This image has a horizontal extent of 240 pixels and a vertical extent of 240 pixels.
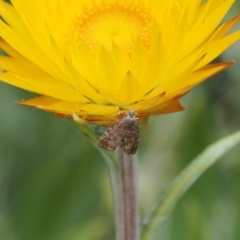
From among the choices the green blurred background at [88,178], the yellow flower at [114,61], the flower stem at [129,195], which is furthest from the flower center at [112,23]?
the green blurred background at [88,178]

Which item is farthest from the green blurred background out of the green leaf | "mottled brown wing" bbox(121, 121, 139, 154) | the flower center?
"mottled brown wing" bbox(121, 121, 139, 154)

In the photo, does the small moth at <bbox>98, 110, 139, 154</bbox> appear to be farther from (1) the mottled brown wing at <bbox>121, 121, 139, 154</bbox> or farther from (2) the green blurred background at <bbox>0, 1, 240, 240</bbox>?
(2) the green blurred background at <bbox>0, 1, 240, 240</bbox>

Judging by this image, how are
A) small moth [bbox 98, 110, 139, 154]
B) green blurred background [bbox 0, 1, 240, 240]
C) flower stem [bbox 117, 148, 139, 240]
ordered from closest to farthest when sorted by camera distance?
small moth [bbox 98, 110, 139, 154] < flower stem [bbox 117, 148, 139, 240] < green blurred background [bbox 0, 1, 240, 240]

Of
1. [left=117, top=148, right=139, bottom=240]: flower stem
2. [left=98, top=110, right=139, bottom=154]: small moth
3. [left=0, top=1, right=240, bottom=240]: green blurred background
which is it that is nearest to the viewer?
[left=98, top=110, right=139, bottom=154]: small moth

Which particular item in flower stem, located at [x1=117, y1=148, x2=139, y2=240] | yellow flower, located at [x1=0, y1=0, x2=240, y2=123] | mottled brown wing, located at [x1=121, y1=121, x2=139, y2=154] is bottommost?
flower stem, located at [x1=117, y1=148, x2=139, y2=240]

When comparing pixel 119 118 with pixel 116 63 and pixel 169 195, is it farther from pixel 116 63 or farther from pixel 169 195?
pixel 169 195

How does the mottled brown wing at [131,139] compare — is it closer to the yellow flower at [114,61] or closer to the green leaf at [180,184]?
the yellow flower at [114,61]
